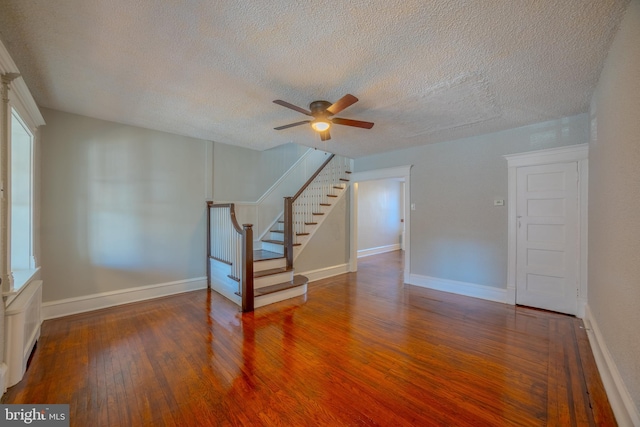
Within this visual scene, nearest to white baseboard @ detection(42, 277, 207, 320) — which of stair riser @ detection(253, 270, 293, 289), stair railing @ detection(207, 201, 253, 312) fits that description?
stair railing @ detection(207, 201, 253, 312)

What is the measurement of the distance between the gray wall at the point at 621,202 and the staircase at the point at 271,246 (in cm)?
329

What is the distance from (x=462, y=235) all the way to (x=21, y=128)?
5.71m

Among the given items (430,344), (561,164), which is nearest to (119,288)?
(430,344)

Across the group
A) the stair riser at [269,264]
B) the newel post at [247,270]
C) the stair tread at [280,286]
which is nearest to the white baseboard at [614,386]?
the stair tread at [280,286]

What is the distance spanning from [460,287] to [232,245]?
12.0 feet

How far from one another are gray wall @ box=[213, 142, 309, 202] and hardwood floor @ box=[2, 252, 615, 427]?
7.27 feet

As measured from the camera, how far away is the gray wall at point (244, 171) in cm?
462

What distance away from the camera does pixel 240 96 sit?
2.67 m

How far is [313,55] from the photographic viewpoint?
1.97 meters

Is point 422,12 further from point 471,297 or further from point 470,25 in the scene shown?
point 471,297

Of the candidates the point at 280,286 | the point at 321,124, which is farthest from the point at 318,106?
the point at 280,286

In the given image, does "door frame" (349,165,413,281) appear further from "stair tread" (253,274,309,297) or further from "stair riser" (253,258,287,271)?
"stair riser" (253,258,287,271)

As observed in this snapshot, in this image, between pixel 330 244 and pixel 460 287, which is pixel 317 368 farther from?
pixel 330 244

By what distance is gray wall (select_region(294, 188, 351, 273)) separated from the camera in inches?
190
